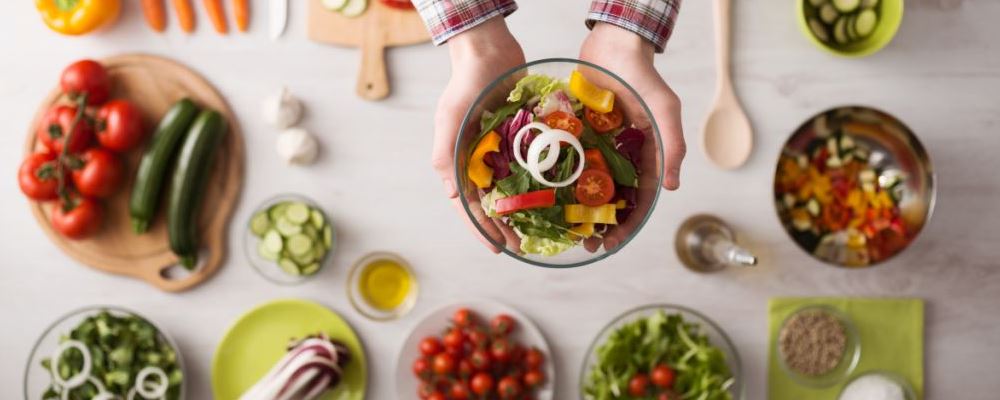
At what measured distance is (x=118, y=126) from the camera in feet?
6.37

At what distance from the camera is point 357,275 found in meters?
2.02

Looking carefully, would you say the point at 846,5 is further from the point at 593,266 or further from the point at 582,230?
the point at 582,230

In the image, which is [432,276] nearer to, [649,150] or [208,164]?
[208,164]

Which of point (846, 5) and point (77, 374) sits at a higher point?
point (846, 5)

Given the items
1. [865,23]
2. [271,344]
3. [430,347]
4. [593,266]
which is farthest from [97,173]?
[865,23]

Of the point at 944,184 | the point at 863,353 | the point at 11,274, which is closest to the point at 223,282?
the point at 11,274

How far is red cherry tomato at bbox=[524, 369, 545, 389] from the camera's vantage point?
1975 millimetres

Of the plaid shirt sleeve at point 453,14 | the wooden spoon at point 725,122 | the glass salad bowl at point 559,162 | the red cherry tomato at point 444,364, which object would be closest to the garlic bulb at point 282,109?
the plaid shirt sleeve at point 453,14

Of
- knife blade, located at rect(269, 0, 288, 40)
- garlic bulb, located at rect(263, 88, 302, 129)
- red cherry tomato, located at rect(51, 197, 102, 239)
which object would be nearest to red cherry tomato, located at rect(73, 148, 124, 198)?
red cherry tomato, located at rect(51, 197, 102, 239)

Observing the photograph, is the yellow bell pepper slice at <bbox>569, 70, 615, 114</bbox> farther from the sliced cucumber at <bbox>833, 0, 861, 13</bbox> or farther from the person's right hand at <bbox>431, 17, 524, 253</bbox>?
the sliced cucumber at <bbox>833, 0, 861, 13</bbox>

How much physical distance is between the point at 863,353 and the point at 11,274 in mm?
2279

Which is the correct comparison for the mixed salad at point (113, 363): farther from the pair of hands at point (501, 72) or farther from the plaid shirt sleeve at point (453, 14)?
Result: the plaid shirt sleeve at point (453, 14)

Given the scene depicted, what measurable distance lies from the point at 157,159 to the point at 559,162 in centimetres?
119

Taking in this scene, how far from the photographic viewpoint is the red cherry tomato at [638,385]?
1.91m
